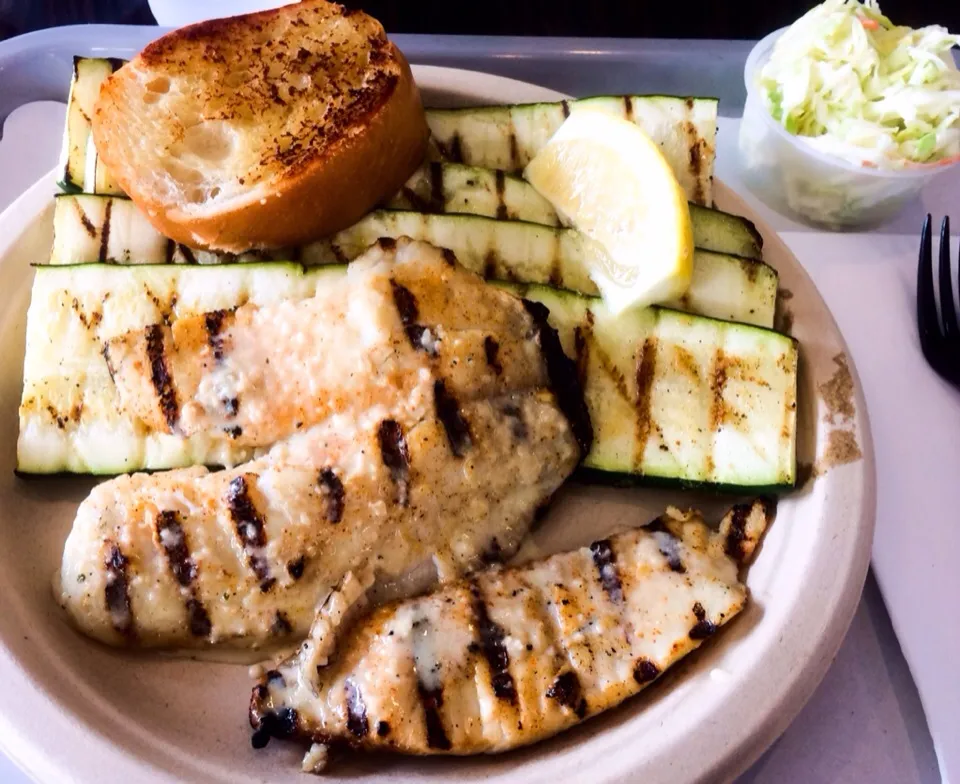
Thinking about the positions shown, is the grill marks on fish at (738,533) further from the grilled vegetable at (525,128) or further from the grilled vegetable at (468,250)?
the grilled vegetable at (525,128)

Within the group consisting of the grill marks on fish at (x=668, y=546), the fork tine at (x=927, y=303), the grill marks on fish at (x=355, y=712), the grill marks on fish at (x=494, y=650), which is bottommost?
the grill marks on fish at (x=355, y=712)

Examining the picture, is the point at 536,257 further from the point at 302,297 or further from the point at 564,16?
the point at 564,16

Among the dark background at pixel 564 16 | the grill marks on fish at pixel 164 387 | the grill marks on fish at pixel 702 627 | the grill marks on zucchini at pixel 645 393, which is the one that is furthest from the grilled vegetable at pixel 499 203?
the dark background at pixel 564 16

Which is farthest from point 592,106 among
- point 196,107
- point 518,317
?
point 196,107

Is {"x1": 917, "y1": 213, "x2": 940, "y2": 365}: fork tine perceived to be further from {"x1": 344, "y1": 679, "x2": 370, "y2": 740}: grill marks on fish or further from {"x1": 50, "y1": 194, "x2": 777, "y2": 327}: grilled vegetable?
{"x1": 344, "y1": 679, "x2": 370, "y2": 740}: grill marks on fish

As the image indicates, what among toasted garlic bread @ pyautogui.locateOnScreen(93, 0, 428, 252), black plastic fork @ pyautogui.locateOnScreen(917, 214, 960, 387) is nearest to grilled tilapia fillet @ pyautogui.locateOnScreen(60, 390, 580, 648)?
toasted garlic bread @ pyautogui.locateOnScreen(93, 0, 428, 252)

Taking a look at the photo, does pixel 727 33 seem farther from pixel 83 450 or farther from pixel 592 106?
pixel 83 450
